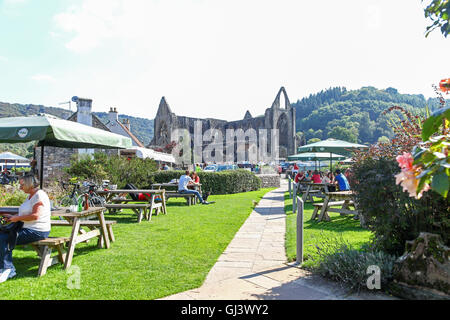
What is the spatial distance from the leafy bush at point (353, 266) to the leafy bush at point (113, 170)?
1106 centimetres

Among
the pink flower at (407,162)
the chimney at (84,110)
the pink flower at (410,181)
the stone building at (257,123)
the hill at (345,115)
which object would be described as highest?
the hill at (345,115)

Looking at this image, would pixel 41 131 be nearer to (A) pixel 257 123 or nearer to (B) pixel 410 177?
(B) pixel 410 177

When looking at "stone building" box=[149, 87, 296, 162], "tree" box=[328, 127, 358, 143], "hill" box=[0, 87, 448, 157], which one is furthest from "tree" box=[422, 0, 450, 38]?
"tree" box=[328, 127, 358, 143]

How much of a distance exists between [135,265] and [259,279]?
1856 millimetres

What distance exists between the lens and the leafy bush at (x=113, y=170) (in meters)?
13.1

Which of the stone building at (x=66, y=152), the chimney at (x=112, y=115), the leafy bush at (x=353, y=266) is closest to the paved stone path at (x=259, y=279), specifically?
the leafy bush at (x=353, y=266)

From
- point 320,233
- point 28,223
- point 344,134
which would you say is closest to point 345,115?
point 344,134

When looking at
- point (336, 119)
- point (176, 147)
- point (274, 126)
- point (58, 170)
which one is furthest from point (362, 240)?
point (336, 119)

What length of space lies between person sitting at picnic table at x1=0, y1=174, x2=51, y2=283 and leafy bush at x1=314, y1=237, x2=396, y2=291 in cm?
383

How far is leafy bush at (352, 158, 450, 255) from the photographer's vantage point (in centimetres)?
374

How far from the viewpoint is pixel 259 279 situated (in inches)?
156

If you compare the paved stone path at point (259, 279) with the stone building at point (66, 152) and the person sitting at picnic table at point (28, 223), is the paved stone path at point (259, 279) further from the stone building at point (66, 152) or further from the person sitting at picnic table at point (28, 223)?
the stone building at point (66, 152)

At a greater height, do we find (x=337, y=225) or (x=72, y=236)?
(x=72, y=236)
